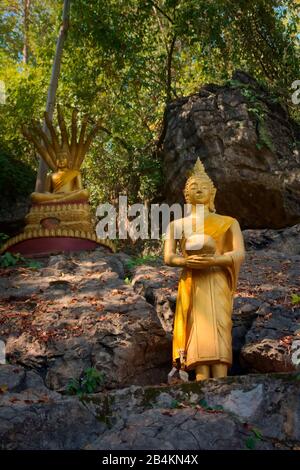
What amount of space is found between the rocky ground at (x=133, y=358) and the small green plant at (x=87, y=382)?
0.16 ft

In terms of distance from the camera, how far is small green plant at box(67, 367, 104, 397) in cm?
592

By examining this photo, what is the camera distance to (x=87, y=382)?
19.7 ft

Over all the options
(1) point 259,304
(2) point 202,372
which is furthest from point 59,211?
(2) point 202,372

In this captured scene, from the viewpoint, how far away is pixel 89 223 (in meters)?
9.77

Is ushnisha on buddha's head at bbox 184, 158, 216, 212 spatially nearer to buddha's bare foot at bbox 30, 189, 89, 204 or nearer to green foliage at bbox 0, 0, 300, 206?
buddha's bare foot at bbox 30, 189, 89, 204

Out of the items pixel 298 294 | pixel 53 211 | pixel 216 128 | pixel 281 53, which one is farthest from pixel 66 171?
pixel 281 53

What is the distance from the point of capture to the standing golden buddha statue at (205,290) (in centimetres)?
545

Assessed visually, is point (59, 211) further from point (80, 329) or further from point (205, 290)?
point (205, 290)

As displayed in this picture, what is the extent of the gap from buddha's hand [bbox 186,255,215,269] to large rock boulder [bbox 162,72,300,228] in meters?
6.28

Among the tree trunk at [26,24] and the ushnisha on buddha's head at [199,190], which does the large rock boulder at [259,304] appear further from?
the tree trunk at [26,24]

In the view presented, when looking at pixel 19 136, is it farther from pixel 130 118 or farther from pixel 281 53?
pixel 281 53

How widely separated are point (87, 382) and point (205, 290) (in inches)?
57.8
